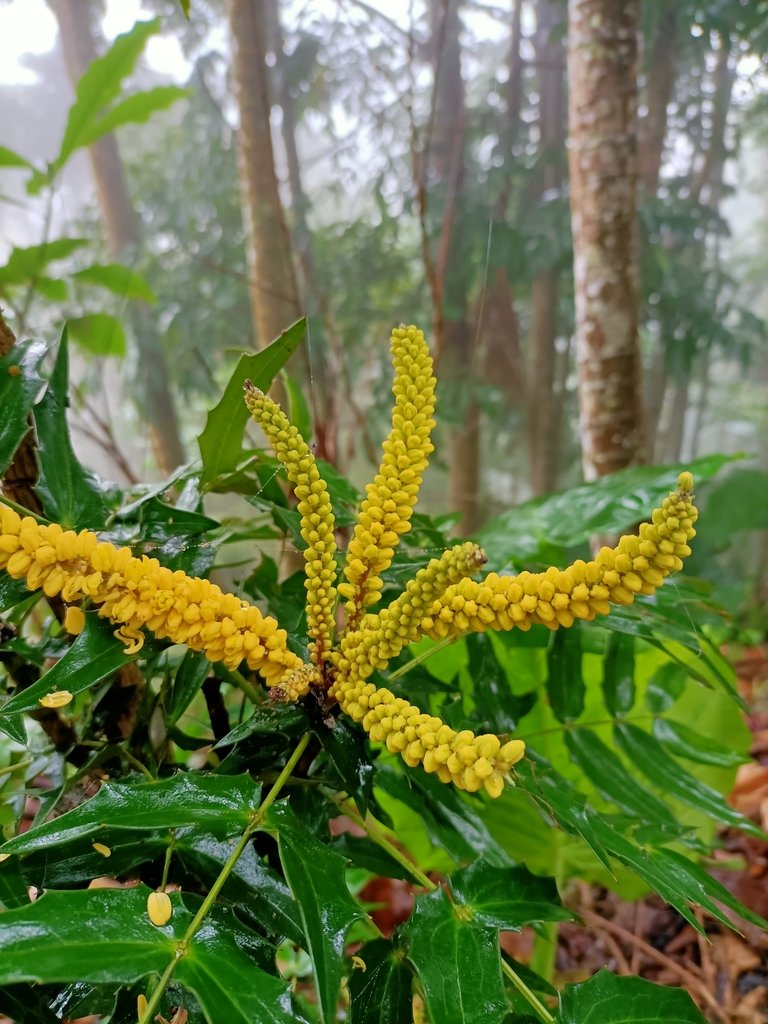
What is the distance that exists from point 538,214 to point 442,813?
2365mm

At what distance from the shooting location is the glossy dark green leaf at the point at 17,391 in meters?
0.45

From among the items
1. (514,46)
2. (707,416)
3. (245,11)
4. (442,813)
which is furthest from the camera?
(707,416)

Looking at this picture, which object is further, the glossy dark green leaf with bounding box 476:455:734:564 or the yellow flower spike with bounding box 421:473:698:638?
the glossy dark green leaf with bounding box 476:455:734:564

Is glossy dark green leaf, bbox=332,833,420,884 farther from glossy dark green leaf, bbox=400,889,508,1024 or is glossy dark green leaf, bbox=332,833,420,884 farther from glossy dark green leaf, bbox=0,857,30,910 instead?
glossy dark green leaf, bbox=0,857,30,910

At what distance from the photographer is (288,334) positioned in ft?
1.46

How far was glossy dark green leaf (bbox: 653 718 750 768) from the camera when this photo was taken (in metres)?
0.62

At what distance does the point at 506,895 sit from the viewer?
0.41m

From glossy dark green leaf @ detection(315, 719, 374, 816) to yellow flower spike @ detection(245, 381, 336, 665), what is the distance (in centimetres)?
6

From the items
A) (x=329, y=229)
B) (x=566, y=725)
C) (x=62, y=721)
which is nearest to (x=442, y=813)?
(x=566, y=725)

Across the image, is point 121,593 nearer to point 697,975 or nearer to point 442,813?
point 442,813

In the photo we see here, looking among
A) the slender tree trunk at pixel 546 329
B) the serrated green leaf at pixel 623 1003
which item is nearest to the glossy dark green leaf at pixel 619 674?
the serrated green leaf at pixel 623 1003

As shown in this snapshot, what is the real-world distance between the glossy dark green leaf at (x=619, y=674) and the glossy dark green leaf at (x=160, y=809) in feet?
1.21

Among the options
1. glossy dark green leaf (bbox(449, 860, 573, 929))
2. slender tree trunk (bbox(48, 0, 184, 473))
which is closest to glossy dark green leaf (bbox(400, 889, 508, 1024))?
glossy dark green leaf (bbox(449, 860, 573, 929))

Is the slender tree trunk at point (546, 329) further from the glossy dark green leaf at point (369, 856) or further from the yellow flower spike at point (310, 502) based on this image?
the yellow flower spike at point (310, 502)
